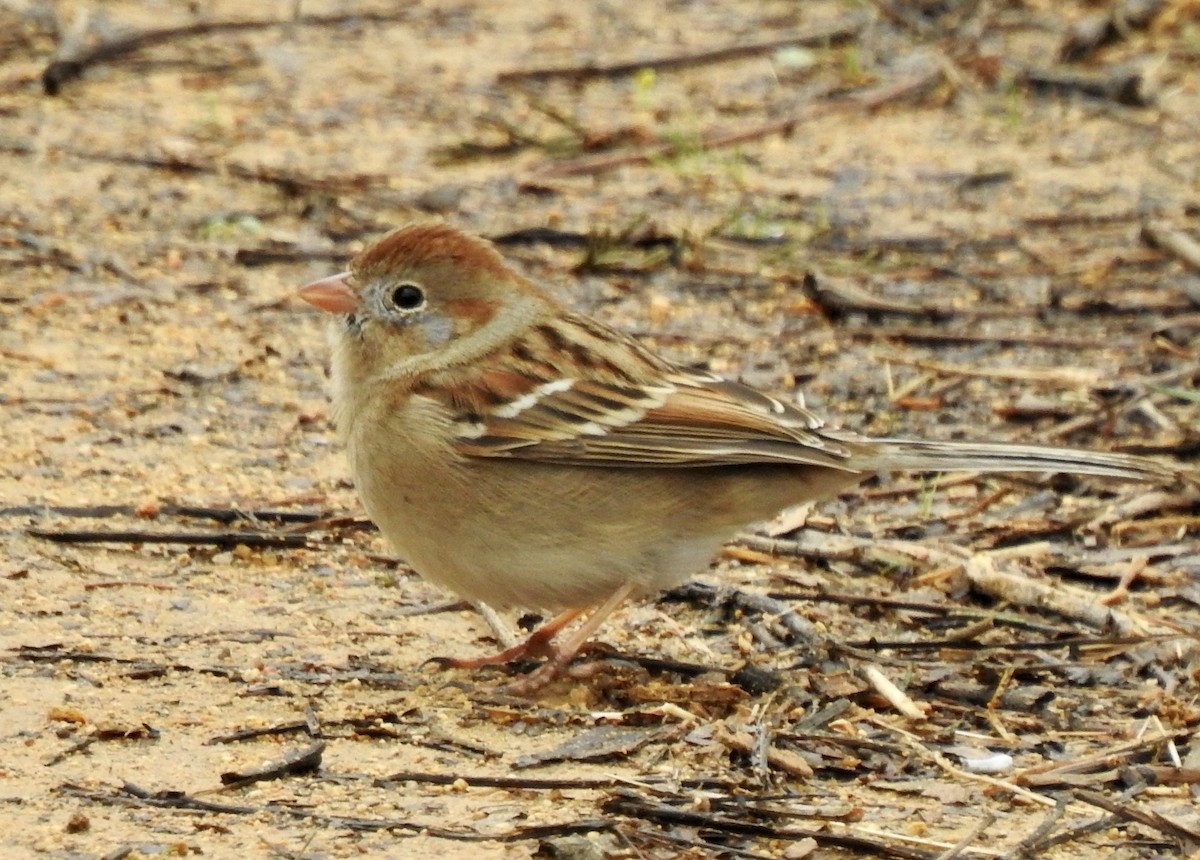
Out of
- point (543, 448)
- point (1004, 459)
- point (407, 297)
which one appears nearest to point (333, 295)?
point (407, 297)

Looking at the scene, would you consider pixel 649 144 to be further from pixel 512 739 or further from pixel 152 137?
pixel 512 739

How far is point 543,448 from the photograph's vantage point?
4.77 m

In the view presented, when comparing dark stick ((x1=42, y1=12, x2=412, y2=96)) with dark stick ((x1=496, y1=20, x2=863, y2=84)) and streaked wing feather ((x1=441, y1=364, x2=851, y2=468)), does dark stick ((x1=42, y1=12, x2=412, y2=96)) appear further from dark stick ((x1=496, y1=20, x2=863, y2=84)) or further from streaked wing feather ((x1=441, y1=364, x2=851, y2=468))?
streaked wing feather ((x1=441, y1=364, x2=851, y2=468))

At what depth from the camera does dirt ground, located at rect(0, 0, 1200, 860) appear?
396cm

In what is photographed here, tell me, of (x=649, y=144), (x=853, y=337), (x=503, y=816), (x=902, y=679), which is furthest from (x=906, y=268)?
(x=503, y=816)

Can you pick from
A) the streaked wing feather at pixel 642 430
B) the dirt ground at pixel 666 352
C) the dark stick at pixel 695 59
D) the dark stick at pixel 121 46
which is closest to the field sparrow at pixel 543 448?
the streaked wing feather at pixel 642 430

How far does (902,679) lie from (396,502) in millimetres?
1192

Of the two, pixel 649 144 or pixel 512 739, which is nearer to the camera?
pixel 512 739

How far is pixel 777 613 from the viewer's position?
5055mm

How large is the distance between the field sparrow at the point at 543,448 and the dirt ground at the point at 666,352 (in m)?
0.27

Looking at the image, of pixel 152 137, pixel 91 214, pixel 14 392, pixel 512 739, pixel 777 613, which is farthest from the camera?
pixel 152 137

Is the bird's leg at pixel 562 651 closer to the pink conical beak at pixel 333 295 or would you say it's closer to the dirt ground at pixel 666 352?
the dirt ground at pixel 666 352

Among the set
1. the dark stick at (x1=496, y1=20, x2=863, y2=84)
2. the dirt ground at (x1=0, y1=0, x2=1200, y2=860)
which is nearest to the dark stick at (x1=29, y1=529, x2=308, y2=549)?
the dirt ground at (x1=0, y1=0, x2=1200, y2=860)

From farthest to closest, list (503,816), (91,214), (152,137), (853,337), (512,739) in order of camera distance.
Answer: (152,137), (91,214), (853,337), (512,739), (503,816)
